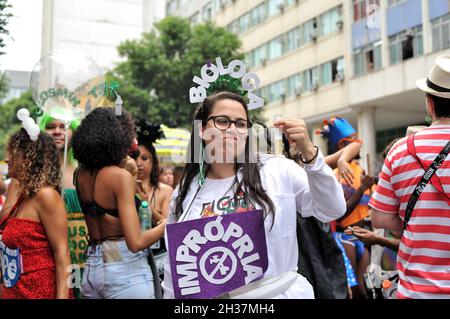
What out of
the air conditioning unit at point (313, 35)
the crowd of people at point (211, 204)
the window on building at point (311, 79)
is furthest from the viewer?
the air conditioning unit at point (313, 35)

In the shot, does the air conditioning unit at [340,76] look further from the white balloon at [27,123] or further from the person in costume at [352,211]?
the white balloon at [27,123]

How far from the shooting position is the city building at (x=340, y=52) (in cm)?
1606

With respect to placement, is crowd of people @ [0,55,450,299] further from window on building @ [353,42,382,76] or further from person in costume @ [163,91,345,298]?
window on building @ [353,42,382,76]

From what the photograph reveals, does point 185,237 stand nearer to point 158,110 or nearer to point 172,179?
point 172,179

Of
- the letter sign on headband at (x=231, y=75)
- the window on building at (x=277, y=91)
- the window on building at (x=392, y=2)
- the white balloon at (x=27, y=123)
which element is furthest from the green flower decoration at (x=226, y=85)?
the window on building at (x=277, y=91)

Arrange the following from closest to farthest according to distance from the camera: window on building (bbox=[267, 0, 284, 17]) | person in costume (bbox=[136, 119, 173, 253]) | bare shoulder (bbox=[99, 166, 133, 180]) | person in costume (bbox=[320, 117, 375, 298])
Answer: bare shoulder (bbox=[99, 166, 133, 180]) → person in costume (bbox=[136, 119, 173, 253]) → person in costume (bbox=[320, 117, 375, 298]) → window on building (bbox=[267, 0, 284, 17])

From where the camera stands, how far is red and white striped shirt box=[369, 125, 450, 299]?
88.0 inches

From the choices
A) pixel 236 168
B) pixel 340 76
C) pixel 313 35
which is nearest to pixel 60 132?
pixel 236 168

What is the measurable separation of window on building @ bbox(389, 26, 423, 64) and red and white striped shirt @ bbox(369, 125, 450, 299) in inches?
593

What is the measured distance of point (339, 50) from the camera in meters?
21.3

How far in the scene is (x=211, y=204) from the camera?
2262 mm

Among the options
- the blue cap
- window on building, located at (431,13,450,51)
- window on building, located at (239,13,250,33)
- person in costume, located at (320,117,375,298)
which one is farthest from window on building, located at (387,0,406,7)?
the blue cap

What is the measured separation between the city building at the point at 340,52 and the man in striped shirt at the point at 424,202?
10.8 m

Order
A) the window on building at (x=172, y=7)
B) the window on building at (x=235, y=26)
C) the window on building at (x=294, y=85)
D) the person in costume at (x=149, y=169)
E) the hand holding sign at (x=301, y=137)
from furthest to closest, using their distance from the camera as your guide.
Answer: the window on building at (x=172, y=7), the window on building at (x=235, y=26), the window on building at (x=294, y=85), the person in costume at (x=149, y=169), the hand holding sign at (x=301, y=137)
